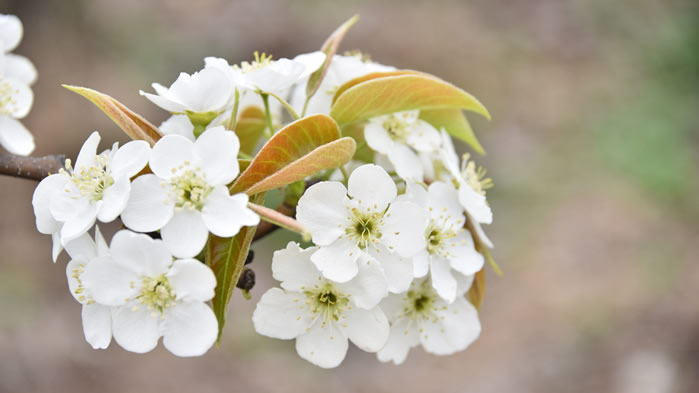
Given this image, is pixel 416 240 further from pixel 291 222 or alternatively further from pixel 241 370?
pixel 241 370

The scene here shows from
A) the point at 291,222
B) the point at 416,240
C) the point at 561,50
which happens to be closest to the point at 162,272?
the point at 291,222

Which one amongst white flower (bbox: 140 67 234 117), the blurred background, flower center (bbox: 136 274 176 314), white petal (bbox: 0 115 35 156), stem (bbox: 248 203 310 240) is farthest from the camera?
the blurred background

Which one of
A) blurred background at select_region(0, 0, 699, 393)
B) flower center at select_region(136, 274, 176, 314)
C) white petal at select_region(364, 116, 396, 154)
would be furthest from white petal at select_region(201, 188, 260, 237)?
blurred background at select_region(0, 0, 699, 393)

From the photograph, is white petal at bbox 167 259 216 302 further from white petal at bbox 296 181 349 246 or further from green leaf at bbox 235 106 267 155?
green leaf at bbox 235 106 267 155

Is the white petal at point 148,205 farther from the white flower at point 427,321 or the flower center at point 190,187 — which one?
the white flower at point 427,321

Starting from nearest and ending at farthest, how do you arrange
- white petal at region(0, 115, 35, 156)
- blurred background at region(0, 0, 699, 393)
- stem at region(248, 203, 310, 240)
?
stem at region(248, 203, 310, 240) < white petal at region(0, 115, 35, 156) < blurred background at region(0, 0, 699, 393)

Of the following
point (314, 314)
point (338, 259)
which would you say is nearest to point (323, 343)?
point (314, 314)

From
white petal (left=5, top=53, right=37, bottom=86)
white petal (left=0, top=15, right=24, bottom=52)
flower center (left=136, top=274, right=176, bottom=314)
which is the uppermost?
white petal (left=0, top=15, right=24, bottom=52)
